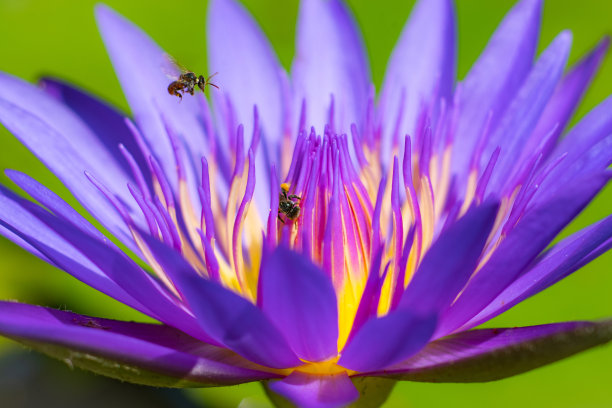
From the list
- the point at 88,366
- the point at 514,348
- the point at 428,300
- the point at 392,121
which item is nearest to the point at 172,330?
the point at 88,366

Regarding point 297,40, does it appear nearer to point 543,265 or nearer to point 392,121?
point 392,121

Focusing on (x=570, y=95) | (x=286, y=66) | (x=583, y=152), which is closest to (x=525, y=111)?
(x=570, y=95)

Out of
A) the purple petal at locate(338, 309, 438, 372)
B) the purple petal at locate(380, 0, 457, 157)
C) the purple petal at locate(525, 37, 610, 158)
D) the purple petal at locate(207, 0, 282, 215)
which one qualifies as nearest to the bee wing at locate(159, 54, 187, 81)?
the purple petal at locate(207, 0, 282, 215)

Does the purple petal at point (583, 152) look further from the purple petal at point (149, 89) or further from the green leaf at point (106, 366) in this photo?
the purple petal at point (149, 89)

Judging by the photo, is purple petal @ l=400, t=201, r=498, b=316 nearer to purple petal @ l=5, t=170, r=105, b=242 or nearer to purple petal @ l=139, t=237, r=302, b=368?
purple petal @ l=139, t=237, r=302, b=368

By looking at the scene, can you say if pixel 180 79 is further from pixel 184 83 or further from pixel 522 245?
pixel 522 245

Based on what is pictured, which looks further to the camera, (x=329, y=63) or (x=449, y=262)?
(x=329, y=63)
